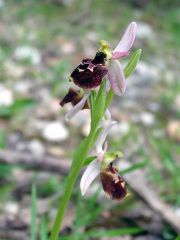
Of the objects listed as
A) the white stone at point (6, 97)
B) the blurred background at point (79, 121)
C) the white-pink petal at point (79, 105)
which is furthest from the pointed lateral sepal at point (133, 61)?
the white stone at point (6, 97)

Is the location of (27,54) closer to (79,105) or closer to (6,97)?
(6,97)

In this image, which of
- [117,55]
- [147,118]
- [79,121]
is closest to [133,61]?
[117,55]

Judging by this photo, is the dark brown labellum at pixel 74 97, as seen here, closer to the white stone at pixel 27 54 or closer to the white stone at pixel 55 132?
the white stone at pixel 55 132

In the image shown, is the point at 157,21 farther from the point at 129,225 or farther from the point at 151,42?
the point at 129,225

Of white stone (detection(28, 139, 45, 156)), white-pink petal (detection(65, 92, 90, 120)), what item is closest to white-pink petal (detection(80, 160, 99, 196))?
white-pink petal (detection(65, 92, 90, 120))

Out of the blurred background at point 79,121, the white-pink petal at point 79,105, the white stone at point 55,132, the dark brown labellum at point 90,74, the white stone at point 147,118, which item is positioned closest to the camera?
the dark brown labellum at point 90,74
